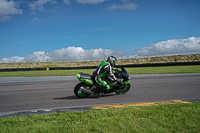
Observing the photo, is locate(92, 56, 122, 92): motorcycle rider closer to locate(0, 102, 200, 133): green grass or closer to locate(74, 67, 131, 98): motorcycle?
locate(74, 67, 131, 98): motorcycle

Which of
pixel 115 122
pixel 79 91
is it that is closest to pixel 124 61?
pixel 79 91

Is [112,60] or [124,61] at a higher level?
[124,61]

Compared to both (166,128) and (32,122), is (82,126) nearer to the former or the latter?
(32,122)

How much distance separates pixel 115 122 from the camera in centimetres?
373

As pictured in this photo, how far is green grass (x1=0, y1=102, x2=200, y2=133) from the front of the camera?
11.2 feet

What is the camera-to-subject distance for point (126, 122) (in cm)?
374

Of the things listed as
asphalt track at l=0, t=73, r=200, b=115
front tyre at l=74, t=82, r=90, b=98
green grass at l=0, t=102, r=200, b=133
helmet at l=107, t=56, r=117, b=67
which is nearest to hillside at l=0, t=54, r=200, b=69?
asphalt track at l=0, t=73, r=200, b=115

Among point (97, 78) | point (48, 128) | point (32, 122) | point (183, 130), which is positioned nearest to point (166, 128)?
point (183, 130)

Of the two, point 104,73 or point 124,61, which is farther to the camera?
point 124,61

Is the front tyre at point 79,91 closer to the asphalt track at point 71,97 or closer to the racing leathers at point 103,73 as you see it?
the asphalt track at point 71,97

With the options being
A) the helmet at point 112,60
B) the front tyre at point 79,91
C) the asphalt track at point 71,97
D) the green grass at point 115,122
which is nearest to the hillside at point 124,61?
the asphalt track at point 71,97

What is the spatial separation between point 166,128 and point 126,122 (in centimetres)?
76

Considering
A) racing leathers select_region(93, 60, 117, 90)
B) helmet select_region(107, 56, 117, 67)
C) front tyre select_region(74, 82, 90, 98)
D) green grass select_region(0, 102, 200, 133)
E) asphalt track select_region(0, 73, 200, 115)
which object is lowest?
asphalt track select_region(0, 73, 200, 115)

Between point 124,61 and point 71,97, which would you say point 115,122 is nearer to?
point 71,97
